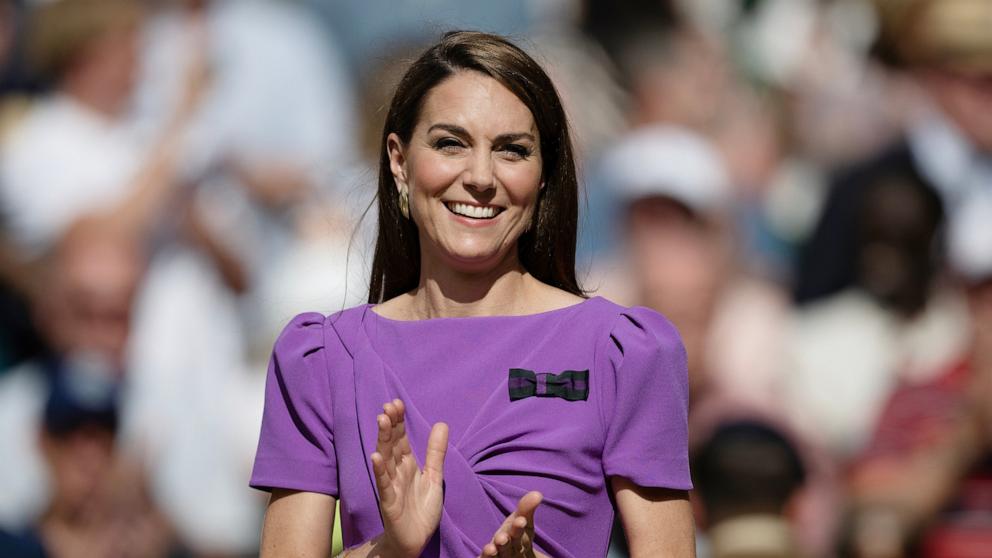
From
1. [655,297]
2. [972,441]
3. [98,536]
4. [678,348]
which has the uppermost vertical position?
[678,348]

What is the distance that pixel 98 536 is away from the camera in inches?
280

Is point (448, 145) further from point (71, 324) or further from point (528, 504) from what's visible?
point (71, 324)

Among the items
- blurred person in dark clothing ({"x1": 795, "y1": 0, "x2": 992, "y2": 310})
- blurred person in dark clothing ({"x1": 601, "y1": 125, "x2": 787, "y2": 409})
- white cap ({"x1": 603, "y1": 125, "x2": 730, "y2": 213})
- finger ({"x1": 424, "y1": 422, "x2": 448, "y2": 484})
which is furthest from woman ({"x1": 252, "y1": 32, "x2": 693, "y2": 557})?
blurred person in dark clothing ({"x1": 795, "y1": 0, "x2": 992, "y2": 310})

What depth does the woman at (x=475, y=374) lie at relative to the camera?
282 cm

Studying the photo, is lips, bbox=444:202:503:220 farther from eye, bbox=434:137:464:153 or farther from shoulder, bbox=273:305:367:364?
shoulder, bbox=273:305:367:364

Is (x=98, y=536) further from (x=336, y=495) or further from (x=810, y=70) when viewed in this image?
(x=336, y=495)

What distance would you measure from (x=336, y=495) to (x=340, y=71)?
4.78 metres

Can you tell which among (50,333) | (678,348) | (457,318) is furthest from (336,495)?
(50,333)

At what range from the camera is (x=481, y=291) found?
3.07 metres

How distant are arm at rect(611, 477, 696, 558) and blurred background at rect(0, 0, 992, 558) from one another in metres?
4.08

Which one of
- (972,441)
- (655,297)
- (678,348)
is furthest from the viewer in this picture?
(655,297)

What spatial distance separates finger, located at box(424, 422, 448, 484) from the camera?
2740mm

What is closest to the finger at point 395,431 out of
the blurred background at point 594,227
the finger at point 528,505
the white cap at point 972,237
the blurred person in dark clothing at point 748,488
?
the finger at point 528,505

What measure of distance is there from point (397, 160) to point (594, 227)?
153 inches
